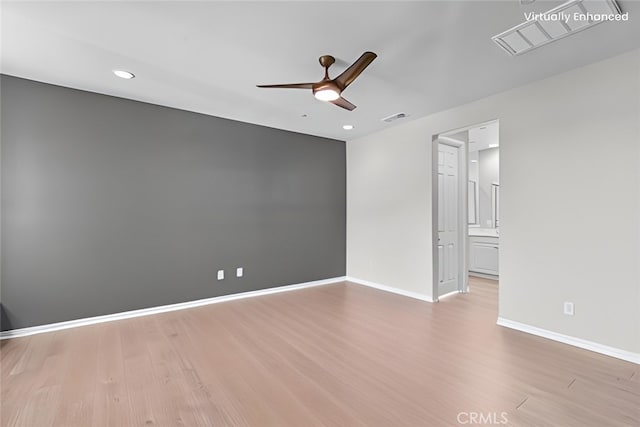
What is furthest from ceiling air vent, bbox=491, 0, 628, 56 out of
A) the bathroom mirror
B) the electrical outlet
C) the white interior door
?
the bathroom mirror

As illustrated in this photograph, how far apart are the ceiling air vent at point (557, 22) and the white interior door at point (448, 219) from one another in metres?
2.28

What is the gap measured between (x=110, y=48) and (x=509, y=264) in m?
4.48

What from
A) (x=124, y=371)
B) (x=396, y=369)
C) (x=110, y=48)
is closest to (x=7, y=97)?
(x=110, y=48)

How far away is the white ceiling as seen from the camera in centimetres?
199

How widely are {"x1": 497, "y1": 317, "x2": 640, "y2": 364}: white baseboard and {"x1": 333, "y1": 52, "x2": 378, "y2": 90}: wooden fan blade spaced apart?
310 cm

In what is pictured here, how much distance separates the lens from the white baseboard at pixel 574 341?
2461 mm

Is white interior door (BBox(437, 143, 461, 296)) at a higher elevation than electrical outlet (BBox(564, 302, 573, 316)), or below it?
higher

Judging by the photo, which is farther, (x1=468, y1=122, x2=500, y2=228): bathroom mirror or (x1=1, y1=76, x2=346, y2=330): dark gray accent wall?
→ (x1=468, y1=122, x2=500, y2=228): bathroom mirror

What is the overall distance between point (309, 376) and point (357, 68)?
2.44m

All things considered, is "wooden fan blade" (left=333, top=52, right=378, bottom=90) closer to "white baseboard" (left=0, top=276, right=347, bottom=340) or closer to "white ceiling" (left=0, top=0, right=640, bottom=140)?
"white ceiling" (left=0, top=0, right=640, bottom=140)

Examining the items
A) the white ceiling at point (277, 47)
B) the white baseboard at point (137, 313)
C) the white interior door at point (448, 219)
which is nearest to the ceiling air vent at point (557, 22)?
the white ceiling at point (277, 47)

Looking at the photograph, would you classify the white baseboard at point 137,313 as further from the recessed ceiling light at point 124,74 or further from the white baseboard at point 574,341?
the white baseboard at point 574,341

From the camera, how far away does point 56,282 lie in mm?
3131

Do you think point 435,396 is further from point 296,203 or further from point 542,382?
point 296,203
